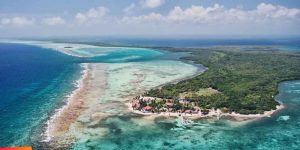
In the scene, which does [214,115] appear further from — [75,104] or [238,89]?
[75,104]

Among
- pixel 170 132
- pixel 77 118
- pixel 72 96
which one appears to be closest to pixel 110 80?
pixel 72 96

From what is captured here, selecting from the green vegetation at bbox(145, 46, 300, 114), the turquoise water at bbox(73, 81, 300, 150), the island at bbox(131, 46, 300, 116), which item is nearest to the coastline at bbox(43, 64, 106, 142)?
→ the turquoise water at bbox(73, 81, 300, 150)

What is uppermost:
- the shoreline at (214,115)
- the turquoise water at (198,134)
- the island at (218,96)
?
the island at (218,96)

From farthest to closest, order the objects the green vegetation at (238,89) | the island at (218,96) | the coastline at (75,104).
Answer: the green vegetation at (238,89), the island at (218,96), the coastline at (75,104)

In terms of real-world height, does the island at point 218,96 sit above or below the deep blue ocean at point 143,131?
above

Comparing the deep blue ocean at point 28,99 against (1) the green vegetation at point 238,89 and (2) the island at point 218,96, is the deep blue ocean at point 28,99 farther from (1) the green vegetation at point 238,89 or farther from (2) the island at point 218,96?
(1) the green vegetation at point 238,89

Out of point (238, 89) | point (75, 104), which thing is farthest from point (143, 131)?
point (238, 89)

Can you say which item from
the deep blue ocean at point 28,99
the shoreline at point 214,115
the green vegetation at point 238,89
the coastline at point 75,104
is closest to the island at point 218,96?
the green vegetation at point 238,89

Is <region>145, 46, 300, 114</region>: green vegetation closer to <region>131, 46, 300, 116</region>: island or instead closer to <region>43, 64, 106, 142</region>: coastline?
<region>131, 46, 300, 116</region>: island

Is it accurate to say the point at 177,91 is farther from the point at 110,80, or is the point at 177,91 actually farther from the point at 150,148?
the point at 150,148
